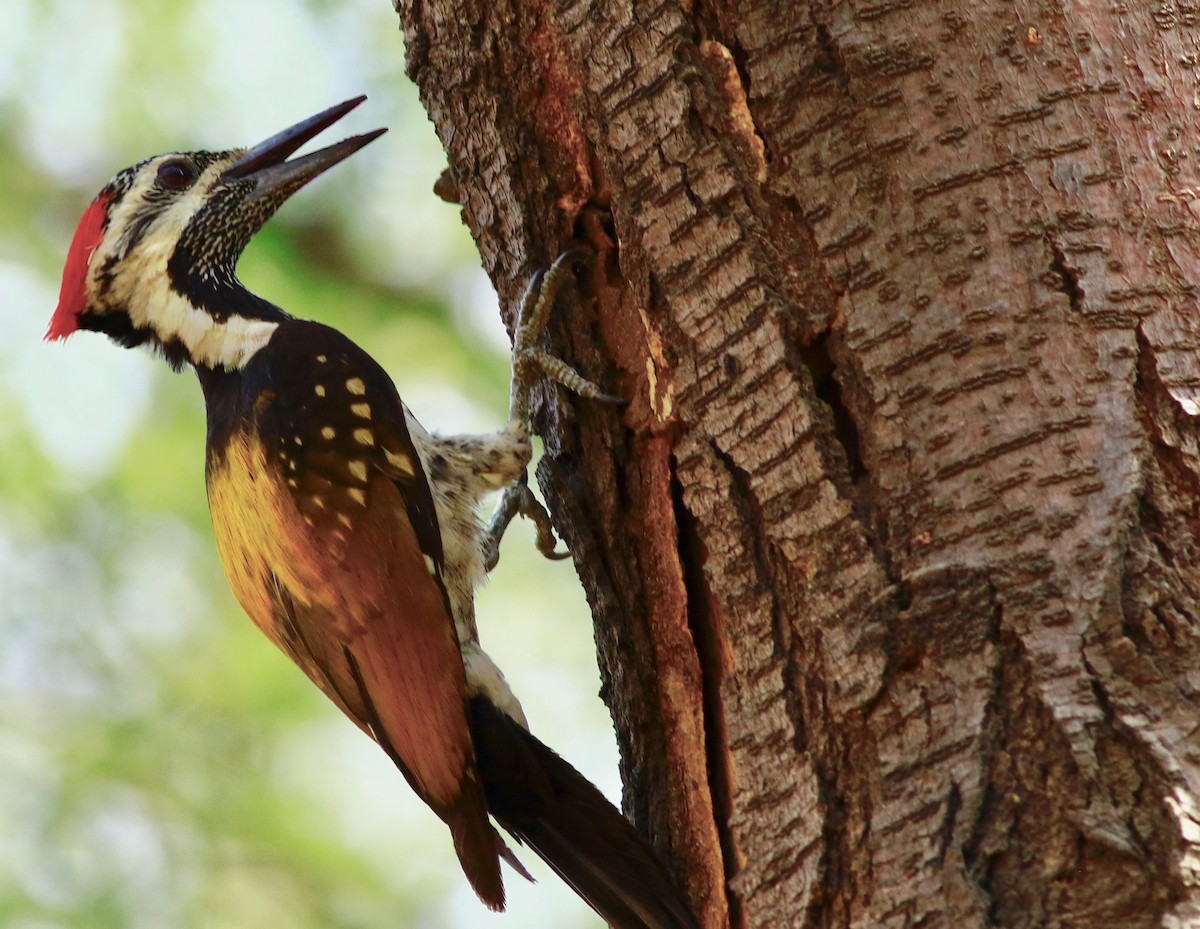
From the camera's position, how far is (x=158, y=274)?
3521 millimetres

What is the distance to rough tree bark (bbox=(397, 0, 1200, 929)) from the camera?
156cm

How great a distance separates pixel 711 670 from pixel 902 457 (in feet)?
1.57

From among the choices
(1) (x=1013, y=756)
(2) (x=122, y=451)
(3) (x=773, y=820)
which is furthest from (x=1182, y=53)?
(2) (x=122, y=451)

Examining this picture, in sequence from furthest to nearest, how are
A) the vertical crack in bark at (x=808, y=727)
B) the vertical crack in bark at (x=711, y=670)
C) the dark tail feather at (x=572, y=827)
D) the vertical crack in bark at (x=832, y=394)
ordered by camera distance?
the dark tail feather at (x=572, y=827)
the vertical crack in bark at (x=711, y=670)
the vertical crack in bark at (x=832, y=394)
the vertical crack in bark at (x=808, y=727)

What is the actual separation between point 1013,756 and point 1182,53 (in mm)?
1076

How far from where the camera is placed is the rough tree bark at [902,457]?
156 cm

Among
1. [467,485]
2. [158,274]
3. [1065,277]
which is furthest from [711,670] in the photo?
[158,274]

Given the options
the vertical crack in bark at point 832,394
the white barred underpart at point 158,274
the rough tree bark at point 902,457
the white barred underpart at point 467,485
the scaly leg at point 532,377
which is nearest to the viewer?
the rough tree bark at point 902,457

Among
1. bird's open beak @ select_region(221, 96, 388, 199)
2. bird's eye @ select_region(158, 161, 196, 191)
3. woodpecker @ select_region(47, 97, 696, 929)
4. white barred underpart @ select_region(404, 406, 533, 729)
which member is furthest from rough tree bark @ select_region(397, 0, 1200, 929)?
bird's eye @ select_region(158, 161, 196, 191)

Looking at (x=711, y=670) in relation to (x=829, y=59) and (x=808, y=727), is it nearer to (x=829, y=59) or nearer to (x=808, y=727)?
(x=808, y=727)

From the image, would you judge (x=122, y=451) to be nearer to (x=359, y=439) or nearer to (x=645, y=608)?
(x=359, y=439)

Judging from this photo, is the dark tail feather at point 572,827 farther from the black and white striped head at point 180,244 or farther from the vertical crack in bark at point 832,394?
the black and white striped head at point 180,244

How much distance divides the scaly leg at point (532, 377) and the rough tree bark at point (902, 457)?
14 cm

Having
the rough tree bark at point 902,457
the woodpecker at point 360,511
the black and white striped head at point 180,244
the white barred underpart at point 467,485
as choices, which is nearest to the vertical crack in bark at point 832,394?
the rough tree bark at point 902,457
